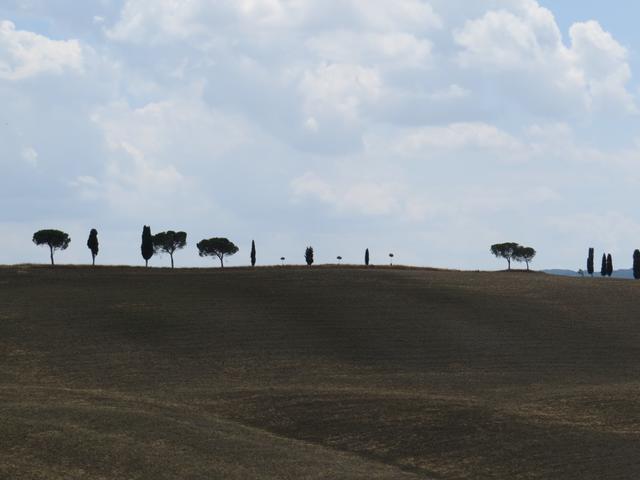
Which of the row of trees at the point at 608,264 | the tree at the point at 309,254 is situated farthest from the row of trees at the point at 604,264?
the tree at the point at 309,254

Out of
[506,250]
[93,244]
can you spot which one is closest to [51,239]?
[93,244]

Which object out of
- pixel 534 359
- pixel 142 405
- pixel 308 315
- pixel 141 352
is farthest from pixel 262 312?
pixel 142 405

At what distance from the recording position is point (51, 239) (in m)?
140

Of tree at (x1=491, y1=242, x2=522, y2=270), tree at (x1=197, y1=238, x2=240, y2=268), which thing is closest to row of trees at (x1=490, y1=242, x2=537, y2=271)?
tree at (x1=491, y1=242, x2=522, y2=270)

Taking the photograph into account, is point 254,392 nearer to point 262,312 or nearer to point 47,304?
point 262,312

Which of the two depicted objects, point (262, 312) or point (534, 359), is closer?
point (534, 359)

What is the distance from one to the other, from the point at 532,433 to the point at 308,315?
3637cm

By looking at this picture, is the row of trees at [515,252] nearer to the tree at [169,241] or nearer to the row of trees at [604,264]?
the row of trees at [604,264]

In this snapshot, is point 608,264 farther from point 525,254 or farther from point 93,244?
point 93,244

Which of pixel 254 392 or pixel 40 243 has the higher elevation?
pixel 40 243

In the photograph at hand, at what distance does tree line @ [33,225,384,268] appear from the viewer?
437 feet

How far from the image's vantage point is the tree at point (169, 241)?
148625 mm

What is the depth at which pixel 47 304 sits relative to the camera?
8050cm

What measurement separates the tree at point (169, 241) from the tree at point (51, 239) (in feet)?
45.1
